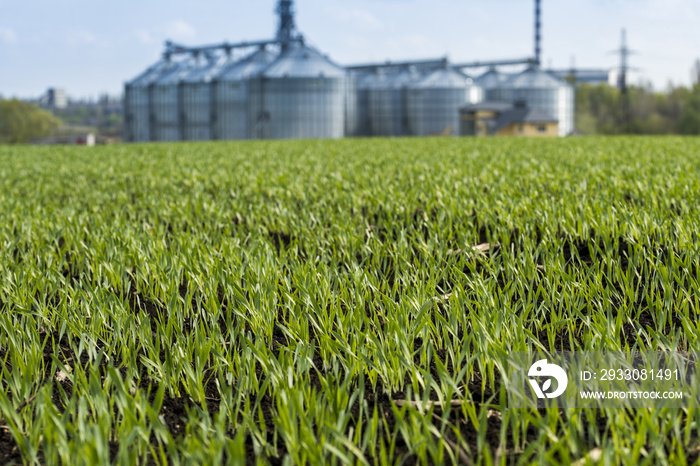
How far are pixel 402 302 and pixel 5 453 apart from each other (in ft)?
3.98

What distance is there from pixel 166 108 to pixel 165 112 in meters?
0.30

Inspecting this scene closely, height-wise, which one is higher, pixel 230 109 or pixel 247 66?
pixel 247 66

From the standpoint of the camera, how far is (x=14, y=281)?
9.68 ft

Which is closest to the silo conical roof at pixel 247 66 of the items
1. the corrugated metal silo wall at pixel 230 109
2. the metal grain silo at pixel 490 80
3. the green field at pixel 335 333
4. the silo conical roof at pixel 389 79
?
the corrugated metal silo wall at pixel 230 109

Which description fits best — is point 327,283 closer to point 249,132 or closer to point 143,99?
point 249,132

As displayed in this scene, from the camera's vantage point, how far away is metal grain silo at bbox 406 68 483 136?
45469 mm

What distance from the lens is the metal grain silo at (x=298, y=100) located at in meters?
40.9

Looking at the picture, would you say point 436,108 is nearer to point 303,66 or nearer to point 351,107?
point 351,107

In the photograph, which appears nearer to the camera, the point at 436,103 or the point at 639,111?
the point at 436,103

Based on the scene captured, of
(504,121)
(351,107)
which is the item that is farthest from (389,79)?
(504,121)

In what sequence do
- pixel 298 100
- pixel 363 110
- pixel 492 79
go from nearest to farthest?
pixel 298 100, pixel 363 110, pixel 492 79

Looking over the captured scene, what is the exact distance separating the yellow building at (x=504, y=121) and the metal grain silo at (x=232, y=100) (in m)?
14.6

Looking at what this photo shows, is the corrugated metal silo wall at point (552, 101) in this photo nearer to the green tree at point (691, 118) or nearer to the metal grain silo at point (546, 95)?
the metal grain silo at point (546, 95)

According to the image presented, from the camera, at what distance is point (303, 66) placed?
41.4 meters
